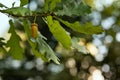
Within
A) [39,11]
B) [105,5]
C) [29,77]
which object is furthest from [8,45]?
[29,77]

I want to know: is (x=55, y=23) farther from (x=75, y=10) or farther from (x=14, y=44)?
(x=14, y=44)

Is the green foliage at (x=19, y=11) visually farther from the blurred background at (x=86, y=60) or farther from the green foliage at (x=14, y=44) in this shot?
the blurred background at (x=86, y=60)

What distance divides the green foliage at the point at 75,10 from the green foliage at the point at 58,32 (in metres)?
0.05

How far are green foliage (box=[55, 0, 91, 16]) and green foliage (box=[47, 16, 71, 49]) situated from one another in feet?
0.17

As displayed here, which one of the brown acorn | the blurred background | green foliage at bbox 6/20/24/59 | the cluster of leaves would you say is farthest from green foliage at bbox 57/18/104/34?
the blurred background

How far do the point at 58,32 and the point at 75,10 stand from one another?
121mm

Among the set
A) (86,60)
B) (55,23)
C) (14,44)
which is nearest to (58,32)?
(55,23)

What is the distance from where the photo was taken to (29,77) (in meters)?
10.2

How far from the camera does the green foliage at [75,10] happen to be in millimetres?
1797

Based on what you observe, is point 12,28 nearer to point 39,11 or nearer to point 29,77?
point 39,11

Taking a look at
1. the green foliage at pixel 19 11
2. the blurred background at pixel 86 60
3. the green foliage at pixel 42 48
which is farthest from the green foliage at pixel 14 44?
the blurred background at pixel 86 60

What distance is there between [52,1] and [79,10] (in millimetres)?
121

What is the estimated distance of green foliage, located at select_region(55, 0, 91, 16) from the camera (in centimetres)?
180

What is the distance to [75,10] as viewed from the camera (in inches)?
71.5
